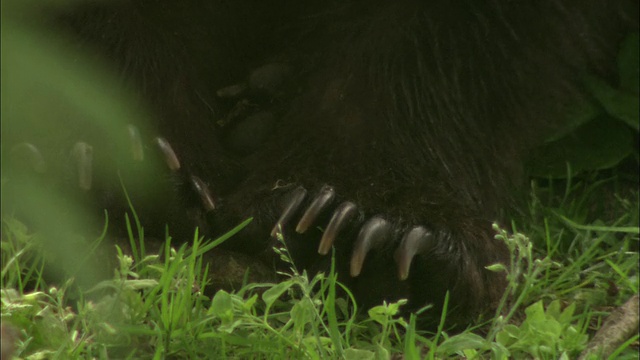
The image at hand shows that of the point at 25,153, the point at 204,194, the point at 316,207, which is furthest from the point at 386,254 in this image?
the point at 25,153

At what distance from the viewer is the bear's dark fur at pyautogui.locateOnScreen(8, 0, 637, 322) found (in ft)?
6.31

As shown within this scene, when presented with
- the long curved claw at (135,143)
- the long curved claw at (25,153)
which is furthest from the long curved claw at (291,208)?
the long curved claw at (25,153)

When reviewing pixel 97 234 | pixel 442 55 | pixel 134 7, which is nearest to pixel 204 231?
pixel 97 234

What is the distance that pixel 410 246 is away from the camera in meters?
1.87

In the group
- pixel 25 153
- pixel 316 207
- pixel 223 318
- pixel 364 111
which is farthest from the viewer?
pixel 364 111

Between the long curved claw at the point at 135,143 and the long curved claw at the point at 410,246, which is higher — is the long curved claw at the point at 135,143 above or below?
above

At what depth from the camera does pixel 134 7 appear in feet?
7.09

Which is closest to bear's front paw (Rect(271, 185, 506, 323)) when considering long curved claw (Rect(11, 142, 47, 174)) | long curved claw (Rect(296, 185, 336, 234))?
Answer: long curved claw (Rect(296, 185, 336, 234))

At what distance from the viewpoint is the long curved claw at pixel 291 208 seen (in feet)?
6.23

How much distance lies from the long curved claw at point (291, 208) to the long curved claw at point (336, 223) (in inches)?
3.3

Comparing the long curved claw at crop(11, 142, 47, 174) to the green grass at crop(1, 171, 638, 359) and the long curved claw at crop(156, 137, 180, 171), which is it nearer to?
the green grass at crop(1, 171, 638, 359)

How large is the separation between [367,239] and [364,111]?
1.35ft

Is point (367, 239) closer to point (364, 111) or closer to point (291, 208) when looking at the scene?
point (291, 208)

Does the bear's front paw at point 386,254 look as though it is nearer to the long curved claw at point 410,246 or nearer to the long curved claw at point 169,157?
the long curved claw at point 410,246
